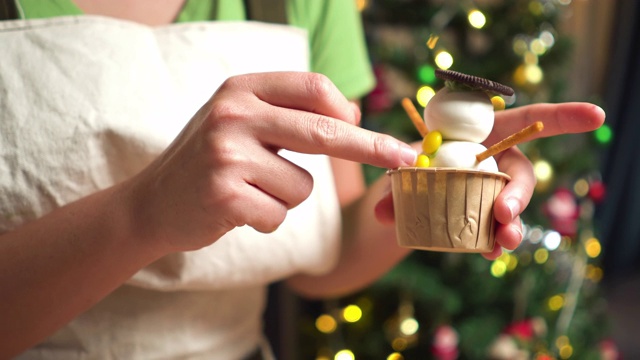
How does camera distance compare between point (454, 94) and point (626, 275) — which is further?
point (626, 275)

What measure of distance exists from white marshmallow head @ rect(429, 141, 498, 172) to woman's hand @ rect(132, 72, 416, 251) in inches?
2.6

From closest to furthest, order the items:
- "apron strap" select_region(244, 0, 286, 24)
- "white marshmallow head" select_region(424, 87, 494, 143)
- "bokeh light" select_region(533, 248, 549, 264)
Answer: "white marshmallow head" select_region(424, 87, 494, 143) < "apron strap" select_region(244, 0, 286, 24) < "bokeh light" select_region(533, 248, 549, 264)

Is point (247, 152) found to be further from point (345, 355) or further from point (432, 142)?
point (345, 355)

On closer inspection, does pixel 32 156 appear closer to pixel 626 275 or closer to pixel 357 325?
pixel 357 325

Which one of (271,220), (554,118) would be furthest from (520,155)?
(271,220)

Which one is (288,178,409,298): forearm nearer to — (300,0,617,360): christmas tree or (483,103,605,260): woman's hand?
(483,103,605,260): woman's hand

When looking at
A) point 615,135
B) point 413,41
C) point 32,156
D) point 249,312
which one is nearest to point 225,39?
point 32,156

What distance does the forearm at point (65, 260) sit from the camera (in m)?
0.68

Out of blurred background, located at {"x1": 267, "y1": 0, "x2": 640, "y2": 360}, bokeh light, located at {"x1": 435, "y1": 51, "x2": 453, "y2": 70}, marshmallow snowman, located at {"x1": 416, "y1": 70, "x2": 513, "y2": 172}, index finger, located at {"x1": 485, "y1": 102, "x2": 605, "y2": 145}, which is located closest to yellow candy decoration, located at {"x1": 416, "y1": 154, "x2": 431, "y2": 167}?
marshmallow snowman, located at {"x1": 416, "y1": 70, "x2": 513, "y2": 172}

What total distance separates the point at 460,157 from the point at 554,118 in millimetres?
125

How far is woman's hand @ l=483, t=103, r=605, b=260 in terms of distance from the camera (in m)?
0.68

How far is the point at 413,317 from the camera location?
1.88 m

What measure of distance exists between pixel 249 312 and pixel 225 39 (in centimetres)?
41

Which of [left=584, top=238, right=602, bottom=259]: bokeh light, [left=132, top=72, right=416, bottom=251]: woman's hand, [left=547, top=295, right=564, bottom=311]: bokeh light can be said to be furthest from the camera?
[left=584, top=238, right=602, bottom=259]: bokeh light
